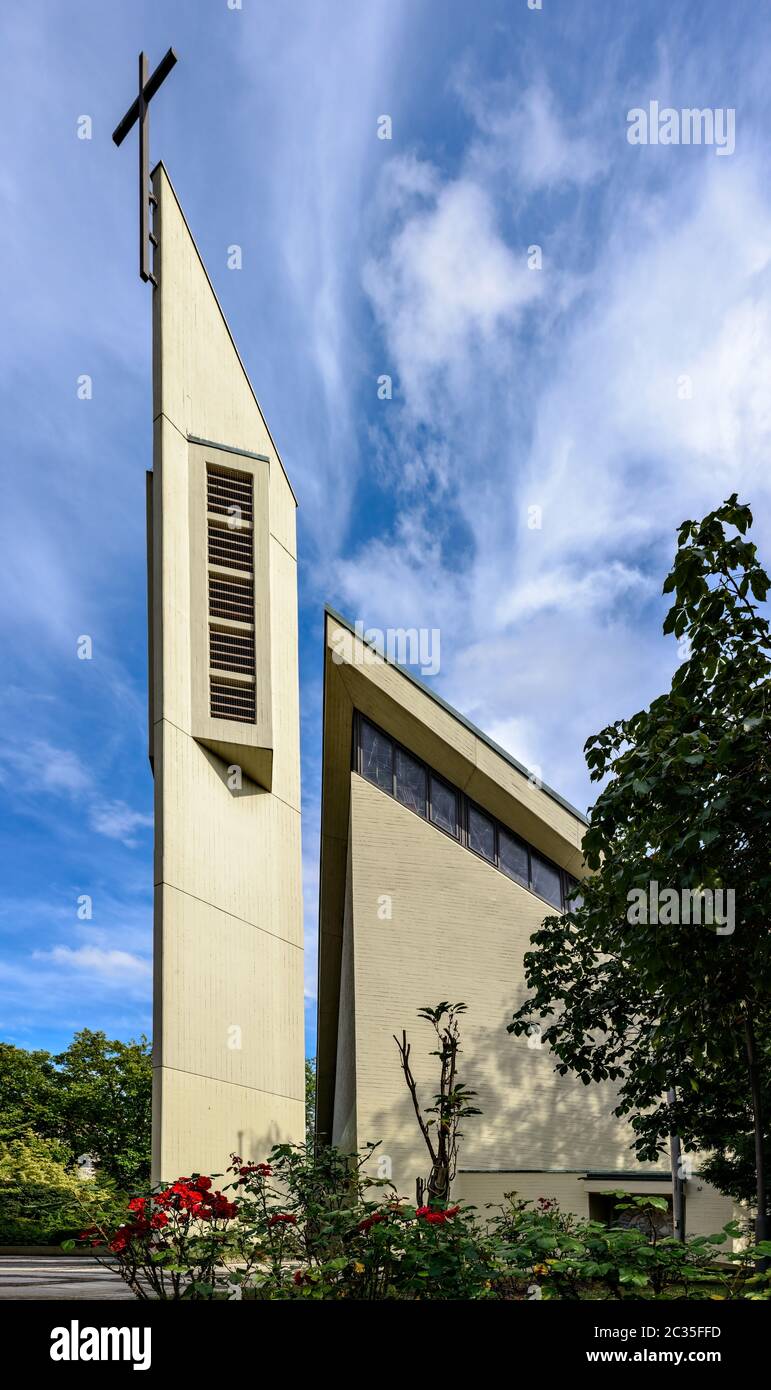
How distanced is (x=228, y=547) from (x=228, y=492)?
1012 millimetres

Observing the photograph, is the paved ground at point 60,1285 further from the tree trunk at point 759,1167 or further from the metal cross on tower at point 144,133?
the metal cross on tower at point 144,133

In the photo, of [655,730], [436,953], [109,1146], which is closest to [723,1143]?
[436,953]

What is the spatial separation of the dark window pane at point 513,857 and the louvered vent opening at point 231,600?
241 inches

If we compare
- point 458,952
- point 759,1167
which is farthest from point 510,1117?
point 759,1167

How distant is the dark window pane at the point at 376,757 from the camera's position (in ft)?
65.0

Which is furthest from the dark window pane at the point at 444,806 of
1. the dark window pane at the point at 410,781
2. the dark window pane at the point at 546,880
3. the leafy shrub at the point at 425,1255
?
the leafy shrub at the point at 425,1255

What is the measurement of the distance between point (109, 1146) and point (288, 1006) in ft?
81.9

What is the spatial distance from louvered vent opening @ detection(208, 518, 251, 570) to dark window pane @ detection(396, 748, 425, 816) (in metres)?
4.84

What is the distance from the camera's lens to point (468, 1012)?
1866 centimetres

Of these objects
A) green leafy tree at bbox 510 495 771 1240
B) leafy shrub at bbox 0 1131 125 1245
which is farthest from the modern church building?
green leafy tree at bbox 510 495 771 1240

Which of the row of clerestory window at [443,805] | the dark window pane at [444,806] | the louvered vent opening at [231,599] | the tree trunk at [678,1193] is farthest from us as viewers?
the dark window pane at [444,806]

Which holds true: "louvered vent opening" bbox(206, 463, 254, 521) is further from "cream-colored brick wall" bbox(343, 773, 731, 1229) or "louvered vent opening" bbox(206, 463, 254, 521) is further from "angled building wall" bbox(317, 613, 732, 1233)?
"cream-colored brick wall" bbox(343, 773, 731, 1229)

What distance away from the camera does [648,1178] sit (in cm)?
1759
